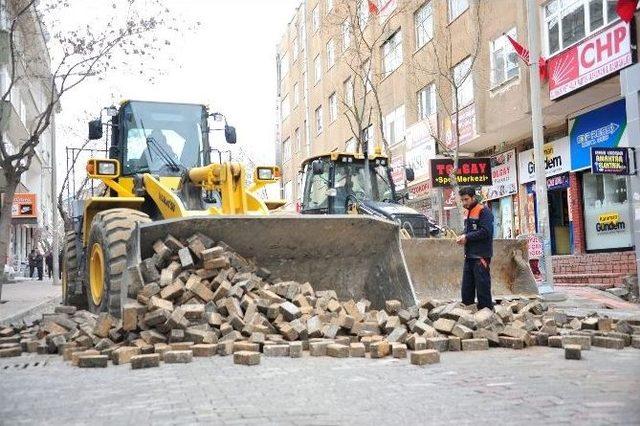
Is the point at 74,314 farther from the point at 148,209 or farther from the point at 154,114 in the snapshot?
the point at 154,114

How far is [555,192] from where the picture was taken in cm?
2048

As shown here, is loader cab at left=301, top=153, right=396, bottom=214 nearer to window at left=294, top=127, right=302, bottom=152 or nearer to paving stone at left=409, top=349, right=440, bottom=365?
paving stone at left=409, top=349, right=440, bottom=365

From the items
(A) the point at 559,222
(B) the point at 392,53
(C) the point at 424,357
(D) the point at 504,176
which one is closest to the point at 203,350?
(C) the point at 424,357

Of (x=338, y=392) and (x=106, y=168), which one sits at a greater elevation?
(x=106, y=168)

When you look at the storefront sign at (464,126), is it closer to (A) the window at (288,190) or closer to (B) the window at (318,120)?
(B) the window at (318,120)

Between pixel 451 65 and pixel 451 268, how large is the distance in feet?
47.5

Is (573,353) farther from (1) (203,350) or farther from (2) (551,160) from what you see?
(2) (551,160)

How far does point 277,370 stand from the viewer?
234 inches

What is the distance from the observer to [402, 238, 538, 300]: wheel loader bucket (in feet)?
33.3

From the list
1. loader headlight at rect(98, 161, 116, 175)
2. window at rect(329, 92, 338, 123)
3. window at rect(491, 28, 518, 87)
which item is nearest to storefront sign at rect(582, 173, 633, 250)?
window at rect(491, 28, 518, 87)

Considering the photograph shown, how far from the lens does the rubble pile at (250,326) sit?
6.72m

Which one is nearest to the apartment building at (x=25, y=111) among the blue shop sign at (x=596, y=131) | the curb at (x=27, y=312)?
the curb at (x=27, y=312)

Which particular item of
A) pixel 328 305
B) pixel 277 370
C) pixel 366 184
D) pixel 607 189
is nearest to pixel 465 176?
pixel 607 189

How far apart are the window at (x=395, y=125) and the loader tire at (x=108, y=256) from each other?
20150mm
